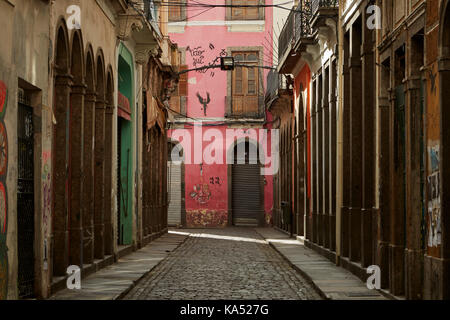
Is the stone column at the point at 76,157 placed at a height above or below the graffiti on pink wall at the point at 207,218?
above

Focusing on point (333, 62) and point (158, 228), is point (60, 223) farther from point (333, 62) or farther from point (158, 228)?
point (158, 228)

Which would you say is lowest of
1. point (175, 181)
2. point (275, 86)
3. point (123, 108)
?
point (175, 181)

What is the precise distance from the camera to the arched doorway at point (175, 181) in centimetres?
3622

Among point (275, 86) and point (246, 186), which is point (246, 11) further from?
point (246, 186)

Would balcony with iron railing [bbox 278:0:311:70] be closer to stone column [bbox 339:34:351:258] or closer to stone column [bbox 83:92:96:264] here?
stone column [bbox 339:34:351:258]

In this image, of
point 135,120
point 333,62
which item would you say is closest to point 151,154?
point 135,120

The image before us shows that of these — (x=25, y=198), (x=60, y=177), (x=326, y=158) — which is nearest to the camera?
(x=25, y=198)

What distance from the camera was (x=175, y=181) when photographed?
1433 inches

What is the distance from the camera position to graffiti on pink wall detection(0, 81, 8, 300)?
849 centimetres

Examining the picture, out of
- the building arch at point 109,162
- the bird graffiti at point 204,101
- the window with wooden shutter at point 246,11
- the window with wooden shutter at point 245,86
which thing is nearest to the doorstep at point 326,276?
Answer: the building arch at point 109,162

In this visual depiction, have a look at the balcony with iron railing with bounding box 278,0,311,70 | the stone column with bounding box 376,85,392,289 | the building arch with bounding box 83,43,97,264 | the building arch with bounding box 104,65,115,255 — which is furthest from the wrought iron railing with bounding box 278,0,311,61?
the stone column with bounding box 376,85,392,289

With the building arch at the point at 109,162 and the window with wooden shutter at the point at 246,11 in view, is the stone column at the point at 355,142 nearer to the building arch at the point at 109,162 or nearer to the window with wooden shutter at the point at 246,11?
the building arch at the point at 109,162

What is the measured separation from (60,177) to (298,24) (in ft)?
39.7
